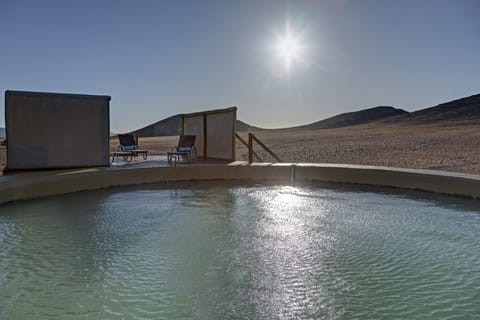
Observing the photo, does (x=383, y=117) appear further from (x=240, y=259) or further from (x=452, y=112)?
(x=240, y=259)

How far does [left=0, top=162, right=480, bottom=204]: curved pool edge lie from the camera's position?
672cm

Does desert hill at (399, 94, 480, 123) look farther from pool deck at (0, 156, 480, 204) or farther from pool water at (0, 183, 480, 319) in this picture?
pool water at (0, 183, 480, 319)

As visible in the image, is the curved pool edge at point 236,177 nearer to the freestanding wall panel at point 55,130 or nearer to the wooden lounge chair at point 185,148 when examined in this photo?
the freestanding wall panel at point 55,130

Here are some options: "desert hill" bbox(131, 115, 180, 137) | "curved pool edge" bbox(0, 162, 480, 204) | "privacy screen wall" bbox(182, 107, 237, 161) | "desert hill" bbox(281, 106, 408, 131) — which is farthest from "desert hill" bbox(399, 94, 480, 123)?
"desert hill" bbox(131, 115, 180, 137)

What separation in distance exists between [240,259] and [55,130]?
21.1 ft

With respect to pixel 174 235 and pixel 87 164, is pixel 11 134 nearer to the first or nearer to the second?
pixel 87 164

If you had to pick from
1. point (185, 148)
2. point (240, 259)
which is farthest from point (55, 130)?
point (240, 259)

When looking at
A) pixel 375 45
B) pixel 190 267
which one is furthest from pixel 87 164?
pixel 375 45

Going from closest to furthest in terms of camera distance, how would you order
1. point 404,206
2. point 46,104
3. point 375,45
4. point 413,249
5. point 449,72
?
point 413,249, point 404,206, point 46,104, point 375,45, point 449,72

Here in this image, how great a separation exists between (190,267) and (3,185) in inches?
177

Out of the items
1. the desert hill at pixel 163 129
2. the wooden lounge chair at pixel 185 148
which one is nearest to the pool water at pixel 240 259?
the wooden lounge chair at pixel 185 148

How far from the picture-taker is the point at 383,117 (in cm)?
7925

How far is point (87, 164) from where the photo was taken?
868cm

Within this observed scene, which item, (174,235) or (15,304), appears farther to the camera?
(174,235)
